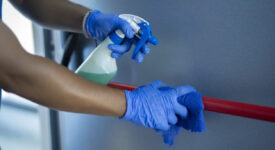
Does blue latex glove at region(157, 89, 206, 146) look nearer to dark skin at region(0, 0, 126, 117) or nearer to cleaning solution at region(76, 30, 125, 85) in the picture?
dark skin at region(0, 0, 126, 117)

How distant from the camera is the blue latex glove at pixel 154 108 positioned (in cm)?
69

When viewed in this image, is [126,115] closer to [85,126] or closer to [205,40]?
[205,40]

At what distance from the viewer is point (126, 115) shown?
0.68 meters

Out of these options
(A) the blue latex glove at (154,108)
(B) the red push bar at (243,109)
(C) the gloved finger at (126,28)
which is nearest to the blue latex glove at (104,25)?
(C) the gloved finger at (126,28)

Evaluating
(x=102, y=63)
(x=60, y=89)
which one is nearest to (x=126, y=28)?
(x=102, y=63)

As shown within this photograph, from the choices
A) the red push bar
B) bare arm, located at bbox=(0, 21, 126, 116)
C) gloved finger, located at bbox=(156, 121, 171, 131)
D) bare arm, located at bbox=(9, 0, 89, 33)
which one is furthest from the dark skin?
bare arm, located at bbox=(9, 0, 89, 33)

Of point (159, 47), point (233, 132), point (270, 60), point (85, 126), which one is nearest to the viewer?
point (270, 60)

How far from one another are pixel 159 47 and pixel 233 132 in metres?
0.39

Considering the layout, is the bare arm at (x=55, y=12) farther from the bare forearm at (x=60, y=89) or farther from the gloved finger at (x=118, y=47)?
the bare forearm at (x=60, y=89)

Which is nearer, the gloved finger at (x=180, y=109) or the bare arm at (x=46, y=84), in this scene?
the bare arm at (x=46, y=84)

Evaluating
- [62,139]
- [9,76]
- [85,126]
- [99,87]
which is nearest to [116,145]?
[85,126]

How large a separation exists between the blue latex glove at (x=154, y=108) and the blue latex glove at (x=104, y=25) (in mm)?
199

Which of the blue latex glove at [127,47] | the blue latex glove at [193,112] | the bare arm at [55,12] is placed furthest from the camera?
the bare arm at [55,12]

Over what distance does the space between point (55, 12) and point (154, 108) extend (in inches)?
22.8
